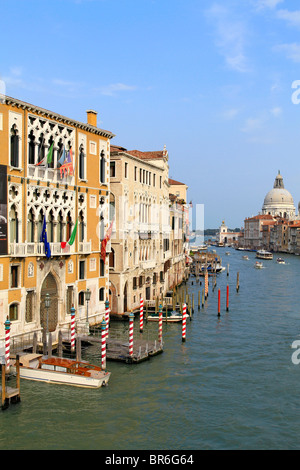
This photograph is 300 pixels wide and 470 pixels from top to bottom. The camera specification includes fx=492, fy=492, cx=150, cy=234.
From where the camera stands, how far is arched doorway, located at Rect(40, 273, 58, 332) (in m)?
21.0

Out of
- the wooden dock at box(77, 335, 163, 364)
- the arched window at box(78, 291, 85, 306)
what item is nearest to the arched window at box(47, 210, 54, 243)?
the arched window at box(78, 291, 85, 306)

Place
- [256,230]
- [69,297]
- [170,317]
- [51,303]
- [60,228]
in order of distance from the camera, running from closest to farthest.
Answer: [51,303], [60,228], [69,297], [170,317], [256,230]

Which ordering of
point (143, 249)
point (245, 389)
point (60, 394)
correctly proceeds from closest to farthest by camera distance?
point (60, 394)
point (245, 389)
point (143, 249)

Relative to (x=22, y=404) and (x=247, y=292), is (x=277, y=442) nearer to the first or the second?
(x=22, y=404)

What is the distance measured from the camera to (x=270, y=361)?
21031 millimetres

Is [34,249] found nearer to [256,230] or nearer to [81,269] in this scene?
[81,269]

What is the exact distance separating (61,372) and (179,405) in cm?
434

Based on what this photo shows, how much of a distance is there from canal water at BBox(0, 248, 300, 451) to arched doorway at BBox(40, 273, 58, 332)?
224 centimetres

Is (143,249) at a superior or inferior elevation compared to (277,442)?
superior

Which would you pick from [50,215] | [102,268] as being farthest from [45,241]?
[102,268]

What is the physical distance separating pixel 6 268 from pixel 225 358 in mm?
10051

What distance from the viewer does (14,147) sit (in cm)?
1902

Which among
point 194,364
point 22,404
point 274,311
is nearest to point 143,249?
point 274,311
